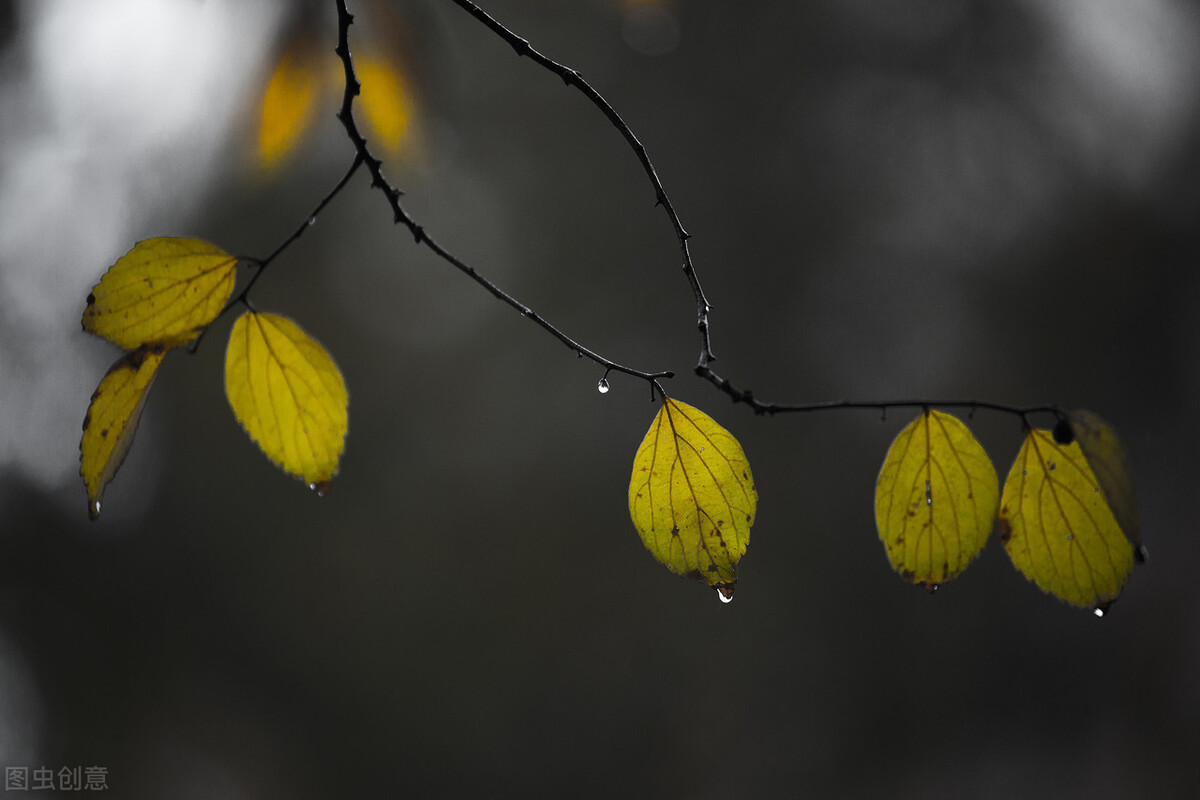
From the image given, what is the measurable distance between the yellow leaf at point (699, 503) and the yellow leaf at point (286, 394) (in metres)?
0.17

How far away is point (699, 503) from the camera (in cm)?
36

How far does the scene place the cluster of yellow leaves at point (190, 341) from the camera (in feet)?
1.14

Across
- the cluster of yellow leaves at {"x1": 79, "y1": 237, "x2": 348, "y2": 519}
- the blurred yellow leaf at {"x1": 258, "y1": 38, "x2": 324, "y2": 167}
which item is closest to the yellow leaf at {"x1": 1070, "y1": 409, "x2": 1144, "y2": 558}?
the cluster of yellow leaves at {"x1": 79, "y1": 237, "x2": 348, "y2": 519}

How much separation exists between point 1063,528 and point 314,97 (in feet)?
1.98

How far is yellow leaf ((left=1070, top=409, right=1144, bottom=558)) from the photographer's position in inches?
11.4

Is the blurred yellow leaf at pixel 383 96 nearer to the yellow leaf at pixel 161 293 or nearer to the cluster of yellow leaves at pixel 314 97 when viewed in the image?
the cluster of yellow leaves at pixel 314 97

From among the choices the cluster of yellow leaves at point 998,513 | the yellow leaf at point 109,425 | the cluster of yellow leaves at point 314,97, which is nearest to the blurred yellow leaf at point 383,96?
the cluster of yellow leaves at point 314,97

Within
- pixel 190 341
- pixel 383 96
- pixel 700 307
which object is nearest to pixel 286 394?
pixel 190 341

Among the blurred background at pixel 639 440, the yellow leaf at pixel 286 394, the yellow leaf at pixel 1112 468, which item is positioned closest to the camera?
the yellow leaf at pixel 1112 468

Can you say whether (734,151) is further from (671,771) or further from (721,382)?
(721,382)

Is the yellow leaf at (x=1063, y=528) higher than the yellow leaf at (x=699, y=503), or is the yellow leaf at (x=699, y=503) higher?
the yellow leaf at (x=699, y=503)

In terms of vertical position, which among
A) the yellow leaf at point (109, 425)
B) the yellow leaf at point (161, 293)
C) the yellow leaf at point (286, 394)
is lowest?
the yellow leaf at point (109, 425)

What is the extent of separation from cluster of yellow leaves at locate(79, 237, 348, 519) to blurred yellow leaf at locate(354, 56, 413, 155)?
287 mm

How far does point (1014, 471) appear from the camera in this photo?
1.27 feet
